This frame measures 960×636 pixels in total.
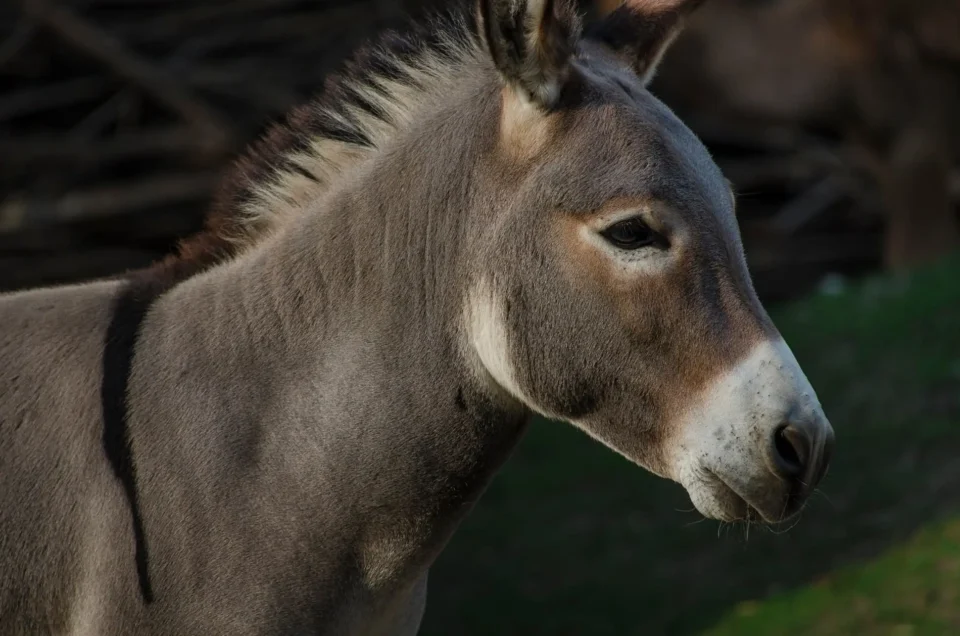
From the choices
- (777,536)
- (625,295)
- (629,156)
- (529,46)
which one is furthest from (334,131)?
Result: (777,536)

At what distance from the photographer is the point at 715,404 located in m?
2.68

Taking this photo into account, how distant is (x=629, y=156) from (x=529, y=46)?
0.34 m

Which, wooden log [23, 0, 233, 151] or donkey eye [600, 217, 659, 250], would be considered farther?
wooden log [23, 0, 233, 151]

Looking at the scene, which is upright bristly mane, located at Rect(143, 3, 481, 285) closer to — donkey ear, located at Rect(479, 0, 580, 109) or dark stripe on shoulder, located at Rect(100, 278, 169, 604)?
dark stripe on shoulder, located at Rect(100, 278, 169, 604)

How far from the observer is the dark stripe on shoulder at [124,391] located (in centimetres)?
287

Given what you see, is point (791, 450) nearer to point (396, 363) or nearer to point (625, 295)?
point (625, 295)

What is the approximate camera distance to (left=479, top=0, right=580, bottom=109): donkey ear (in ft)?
9.24

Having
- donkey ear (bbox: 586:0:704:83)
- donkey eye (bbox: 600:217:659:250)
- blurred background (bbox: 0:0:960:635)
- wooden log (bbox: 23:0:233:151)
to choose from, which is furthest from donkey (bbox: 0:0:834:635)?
wooden log (bbox: 23:0:233:151)

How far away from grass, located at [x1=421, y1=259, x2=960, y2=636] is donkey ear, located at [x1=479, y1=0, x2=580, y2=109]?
3531mm

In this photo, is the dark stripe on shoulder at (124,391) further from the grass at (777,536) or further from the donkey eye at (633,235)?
the grass at (777,536)

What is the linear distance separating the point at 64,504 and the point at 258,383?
0.53 meters

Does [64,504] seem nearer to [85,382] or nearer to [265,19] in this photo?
[85,382]

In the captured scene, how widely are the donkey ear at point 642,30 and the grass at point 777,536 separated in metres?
3.17

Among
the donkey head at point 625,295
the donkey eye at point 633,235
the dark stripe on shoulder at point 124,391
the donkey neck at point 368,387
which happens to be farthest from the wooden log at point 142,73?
the donkey eye at point 633,235
